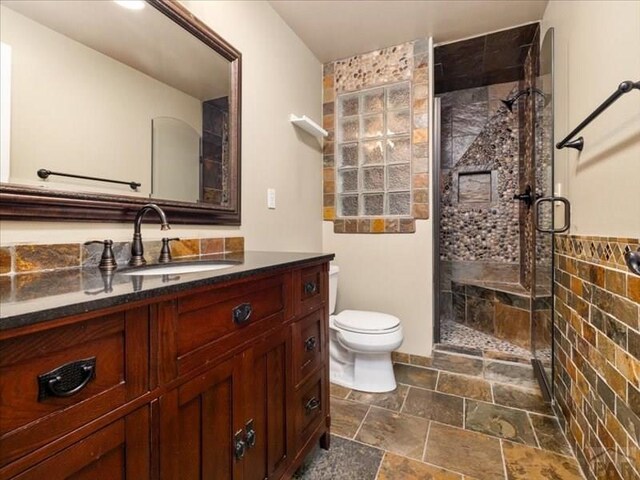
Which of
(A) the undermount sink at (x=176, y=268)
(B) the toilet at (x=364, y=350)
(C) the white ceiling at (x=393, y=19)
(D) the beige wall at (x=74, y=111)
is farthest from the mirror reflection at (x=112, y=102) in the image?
(B) the toilet at (x=364, y=350)

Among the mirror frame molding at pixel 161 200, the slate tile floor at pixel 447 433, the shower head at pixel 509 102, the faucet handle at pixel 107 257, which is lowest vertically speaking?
the slate tile floor at pixel 447 433

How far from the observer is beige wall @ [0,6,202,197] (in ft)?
2.93

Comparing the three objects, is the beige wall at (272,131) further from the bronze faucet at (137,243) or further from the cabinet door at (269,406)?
the cabinet door at (269,406)

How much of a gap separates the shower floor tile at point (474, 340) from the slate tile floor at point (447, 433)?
0.39 meters

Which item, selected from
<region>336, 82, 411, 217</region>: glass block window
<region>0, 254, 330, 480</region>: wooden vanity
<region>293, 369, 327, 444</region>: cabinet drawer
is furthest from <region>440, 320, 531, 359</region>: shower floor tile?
<region>0, 254, 330, 480</region>: wooden vanity

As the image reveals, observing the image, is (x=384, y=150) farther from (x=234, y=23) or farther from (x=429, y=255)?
(x=234, y=23)

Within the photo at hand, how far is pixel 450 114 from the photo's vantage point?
11.3 ft

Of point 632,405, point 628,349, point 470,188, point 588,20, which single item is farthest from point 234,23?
point 470,188

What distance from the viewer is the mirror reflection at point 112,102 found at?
2.95ft

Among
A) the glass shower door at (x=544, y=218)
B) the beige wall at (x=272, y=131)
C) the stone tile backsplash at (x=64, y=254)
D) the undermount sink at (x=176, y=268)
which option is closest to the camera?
the stone tile backsplash at (x=64, y=254)

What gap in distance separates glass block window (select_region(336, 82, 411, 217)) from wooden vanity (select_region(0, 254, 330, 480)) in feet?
4.48

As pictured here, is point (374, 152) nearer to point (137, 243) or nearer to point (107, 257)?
point (137, 243)

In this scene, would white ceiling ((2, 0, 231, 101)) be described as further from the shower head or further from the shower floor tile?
the shower floor tile

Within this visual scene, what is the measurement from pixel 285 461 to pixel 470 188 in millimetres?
3192
